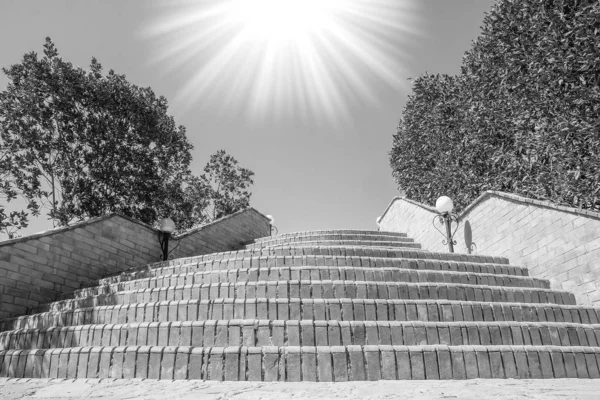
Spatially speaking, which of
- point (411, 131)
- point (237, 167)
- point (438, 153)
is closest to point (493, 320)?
point (438, 153)

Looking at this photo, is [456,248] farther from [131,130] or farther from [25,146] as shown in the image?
[25,146]

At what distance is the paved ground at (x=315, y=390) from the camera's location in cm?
267

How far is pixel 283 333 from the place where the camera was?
354cm

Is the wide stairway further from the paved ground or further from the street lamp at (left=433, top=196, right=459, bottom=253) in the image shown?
the street lamp at (left=433, top=196, right=459, bottom=253)

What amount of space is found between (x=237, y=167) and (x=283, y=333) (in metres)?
17.3

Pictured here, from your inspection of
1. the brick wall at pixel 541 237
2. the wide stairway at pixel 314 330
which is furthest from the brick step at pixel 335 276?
the brick wall at pixel 541 237

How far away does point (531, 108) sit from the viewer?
674cm

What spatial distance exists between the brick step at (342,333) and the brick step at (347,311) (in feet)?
0.80

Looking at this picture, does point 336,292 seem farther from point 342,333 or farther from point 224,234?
point 224,234

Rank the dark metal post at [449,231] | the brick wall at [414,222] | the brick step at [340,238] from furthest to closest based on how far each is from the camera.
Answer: the brick step at [340,238]
the brick wall at [414,222]
the dark metal post at [449,231]

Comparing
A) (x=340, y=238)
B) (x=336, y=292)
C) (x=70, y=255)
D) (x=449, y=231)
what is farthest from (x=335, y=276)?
(x=70, y=255)

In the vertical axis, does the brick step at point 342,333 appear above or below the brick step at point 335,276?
below

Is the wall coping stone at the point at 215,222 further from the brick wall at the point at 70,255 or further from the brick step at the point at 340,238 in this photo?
the brick step at the point at 340,238

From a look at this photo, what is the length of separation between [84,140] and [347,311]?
1195 centimetres
